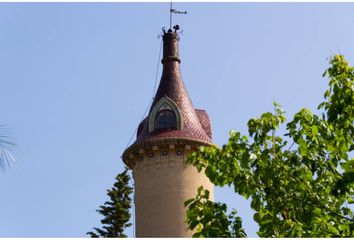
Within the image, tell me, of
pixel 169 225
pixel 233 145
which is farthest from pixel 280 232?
pixel 169 225

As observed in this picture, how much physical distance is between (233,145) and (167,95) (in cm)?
1689

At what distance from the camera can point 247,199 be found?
1170cm

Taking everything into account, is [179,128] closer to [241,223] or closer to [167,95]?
[167,95]

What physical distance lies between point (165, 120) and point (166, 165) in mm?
2082

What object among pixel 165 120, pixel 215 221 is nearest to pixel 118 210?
pixel 165 120

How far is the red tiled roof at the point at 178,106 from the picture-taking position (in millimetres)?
27234

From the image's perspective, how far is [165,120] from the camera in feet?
91.3

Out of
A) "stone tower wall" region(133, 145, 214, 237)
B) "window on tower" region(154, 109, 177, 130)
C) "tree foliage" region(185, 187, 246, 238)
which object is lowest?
"tree foliage" region(185, 187, 246, 238)

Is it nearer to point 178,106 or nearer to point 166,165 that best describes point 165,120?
point 178,106

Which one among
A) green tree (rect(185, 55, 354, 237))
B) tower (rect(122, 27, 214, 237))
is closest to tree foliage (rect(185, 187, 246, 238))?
green tree (rect(185, 55, 354, 237))

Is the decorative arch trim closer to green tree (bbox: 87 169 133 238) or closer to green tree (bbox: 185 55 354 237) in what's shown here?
green tree (bbox: 87 169 133 238)

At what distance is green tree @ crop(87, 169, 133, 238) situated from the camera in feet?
108

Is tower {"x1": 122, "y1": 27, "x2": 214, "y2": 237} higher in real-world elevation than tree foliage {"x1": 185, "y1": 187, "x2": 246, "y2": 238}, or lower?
higher

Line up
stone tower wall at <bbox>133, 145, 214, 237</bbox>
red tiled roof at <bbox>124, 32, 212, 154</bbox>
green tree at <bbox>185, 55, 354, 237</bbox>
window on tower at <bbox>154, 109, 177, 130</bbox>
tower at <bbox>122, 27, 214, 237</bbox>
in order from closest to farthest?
green tree at <bbox>185, 55, 354, 237</bbox>
stone tower wall at <bbox>133, 145, 214, 237</bbox>
tower at <bbox>122, 27, 214, 237</bbox>
red tiled roof at <bbox>124, 32, 212, 154</bbox>
window on tower at <bbox>154, 109, 177, 130</bbox>
